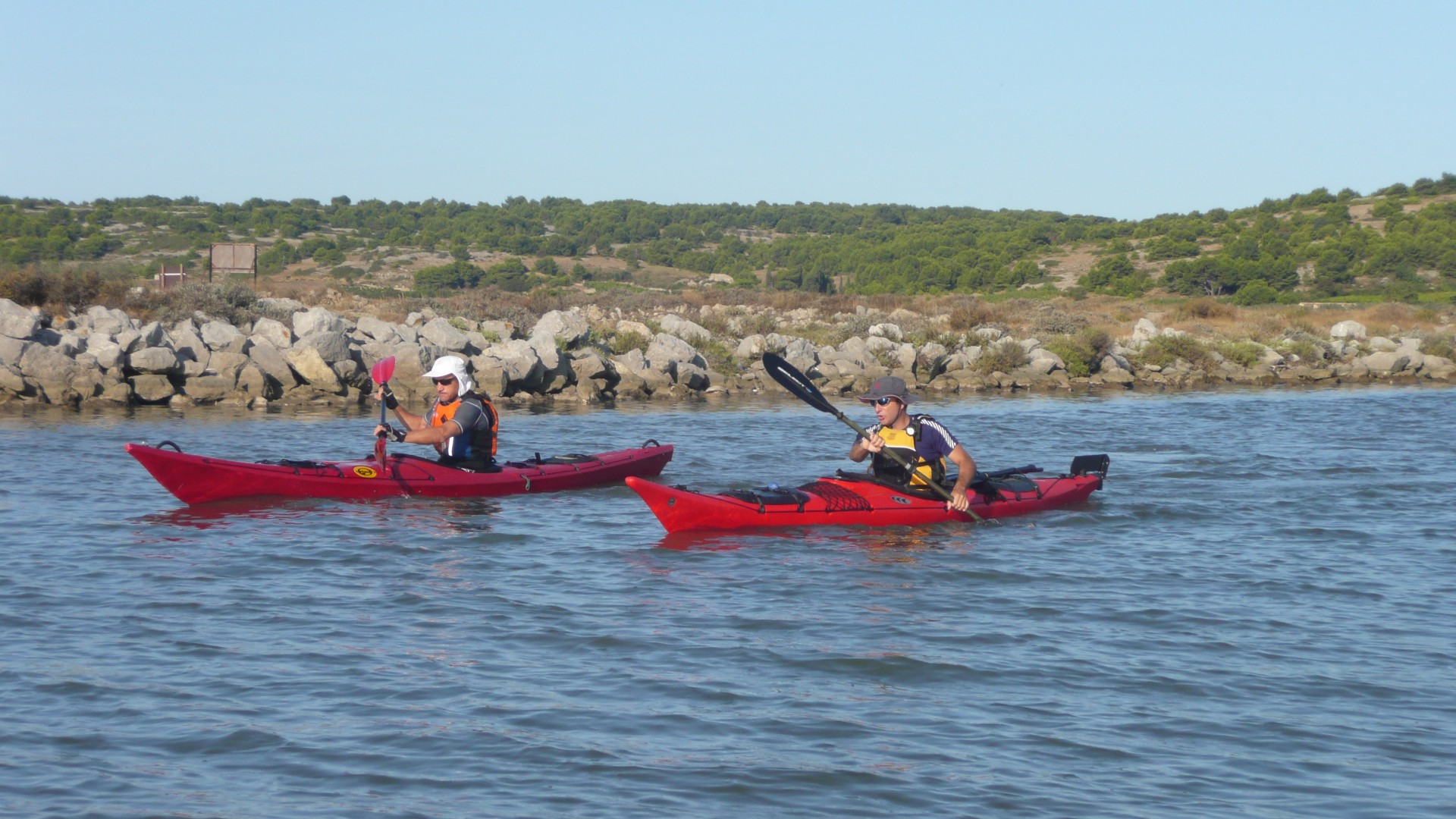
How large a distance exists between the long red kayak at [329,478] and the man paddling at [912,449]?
9.97 ft

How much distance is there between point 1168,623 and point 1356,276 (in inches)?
1945

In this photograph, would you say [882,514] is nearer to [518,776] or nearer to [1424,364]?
[518,776]

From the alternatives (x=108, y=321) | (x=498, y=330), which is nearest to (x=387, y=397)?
(x=108, y=321)

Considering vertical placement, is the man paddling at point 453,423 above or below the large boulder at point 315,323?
below

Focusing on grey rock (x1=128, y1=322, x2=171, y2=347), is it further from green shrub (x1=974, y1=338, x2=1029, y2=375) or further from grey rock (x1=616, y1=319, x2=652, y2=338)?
green shrub (x1=974, y1=338, x2=1029, y2=375)

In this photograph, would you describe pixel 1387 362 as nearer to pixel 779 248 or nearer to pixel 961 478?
pixel 961 478

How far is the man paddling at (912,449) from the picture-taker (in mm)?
9656

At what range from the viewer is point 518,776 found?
4945 mm

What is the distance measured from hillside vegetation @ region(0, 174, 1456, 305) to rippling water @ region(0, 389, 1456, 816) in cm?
2864

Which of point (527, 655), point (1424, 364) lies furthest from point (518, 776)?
point (1424, 364)

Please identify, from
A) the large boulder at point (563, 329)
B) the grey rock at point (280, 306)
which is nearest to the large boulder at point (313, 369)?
the large boulder at point (563, 329)

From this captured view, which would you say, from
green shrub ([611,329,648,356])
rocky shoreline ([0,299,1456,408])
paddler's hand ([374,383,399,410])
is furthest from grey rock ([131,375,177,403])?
paddler's hand ([374,383,399,410])

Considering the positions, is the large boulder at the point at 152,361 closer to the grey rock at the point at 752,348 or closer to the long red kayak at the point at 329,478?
the long red kayak at the point at 329,478

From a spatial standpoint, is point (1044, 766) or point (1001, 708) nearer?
point (1044, 766)
